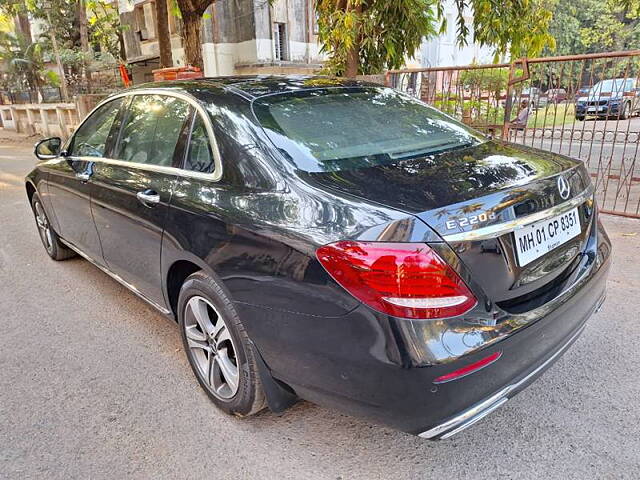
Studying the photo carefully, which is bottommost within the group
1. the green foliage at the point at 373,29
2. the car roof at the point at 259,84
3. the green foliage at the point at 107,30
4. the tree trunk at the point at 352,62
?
the car roof at the point at 259,84

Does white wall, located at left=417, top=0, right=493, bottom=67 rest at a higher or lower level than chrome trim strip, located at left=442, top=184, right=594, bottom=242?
higher

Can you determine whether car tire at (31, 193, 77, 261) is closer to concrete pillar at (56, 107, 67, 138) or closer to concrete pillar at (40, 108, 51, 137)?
concrete pillar at (56, 107, 67, 138)

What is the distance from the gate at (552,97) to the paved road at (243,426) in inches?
115

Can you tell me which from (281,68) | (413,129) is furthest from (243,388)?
(281,68)

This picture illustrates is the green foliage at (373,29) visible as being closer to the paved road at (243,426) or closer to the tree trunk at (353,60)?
the tree trunk at (353,60)

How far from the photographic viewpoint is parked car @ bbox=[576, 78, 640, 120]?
5270 mm

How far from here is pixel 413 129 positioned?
8.75 feet

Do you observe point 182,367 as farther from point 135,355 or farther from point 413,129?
point 413,129

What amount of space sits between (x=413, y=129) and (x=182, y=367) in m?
2.00

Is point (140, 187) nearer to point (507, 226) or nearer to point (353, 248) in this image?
point (353, 248)

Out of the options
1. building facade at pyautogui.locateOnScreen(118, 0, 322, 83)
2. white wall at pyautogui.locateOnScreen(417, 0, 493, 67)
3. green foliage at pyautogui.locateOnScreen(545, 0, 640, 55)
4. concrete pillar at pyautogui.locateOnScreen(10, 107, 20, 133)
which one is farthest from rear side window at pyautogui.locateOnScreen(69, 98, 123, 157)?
green foliage at pyautogui.locateOnScreen(545, 0, 640, 55)

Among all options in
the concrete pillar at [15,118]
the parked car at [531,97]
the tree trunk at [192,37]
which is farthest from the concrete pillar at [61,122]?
the parked car at [531,97]

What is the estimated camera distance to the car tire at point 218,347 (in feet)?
7.18

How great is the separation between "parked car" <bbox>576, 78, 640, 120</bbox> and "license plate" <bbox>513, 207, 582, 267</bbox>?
3.84 meters
